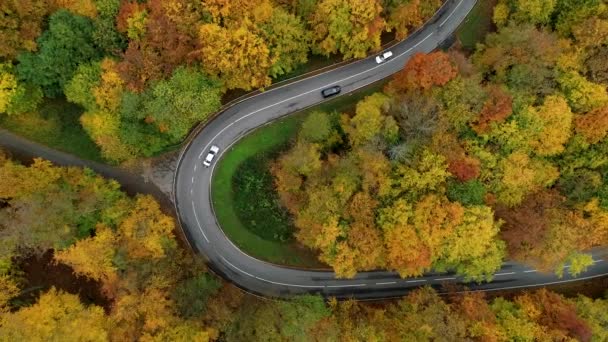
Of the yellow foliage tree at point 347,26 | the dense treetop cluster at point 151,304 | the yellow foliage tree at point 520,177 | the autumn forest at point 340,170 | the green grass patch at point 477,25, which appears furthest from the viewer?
the green grass patch at point 477,25

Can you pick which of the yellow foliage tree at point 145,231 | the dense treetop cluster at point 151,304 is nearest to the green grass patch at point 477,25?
the dense treetop cluster at point 151,304

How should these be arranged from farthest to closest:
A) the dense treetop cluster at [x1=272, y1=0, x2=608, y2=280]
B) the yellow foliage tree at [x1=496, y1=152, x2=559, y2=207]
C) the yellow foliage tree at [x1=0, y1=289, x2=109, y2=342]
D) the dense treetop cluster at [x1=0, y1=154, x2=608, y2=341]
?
1. the yellow foliage tree at [x1=496, y1=152, x2=559, y2=207]
2. the dense treetop cluster at [x1=272, y1=0, x2=608, y2=280]
3. the dense treetop cluster at [x1=0, y1=154, x2=608, y2=341]
4. the yellow foliage tree at [x1=0, y1=289, x2=109, y2=342]

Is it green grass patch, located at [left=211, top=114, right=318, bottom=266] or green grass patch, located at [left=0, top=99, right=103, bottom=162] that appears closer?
green grass patch, located at [left=0, top=99, right=103, bottom=162]

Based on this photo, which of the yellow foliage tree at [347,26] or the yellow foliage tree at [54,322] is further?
the yellow foliage tree at [347,26]

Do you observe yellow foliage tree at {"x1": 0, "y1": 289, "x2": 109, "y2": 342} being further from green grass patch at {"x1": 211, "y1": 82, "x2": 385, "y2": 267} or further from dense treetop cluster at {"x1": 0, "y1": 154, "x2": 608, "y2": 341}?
green grass patch at {"x1": 211, "y1": 82, "x2": 385, "y2": 267}

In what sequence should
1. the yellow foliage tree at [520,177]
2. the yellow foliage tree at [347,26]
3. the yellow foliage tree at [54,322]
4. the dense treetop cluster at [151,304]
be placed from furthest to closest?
the yellow foliage tree at [347,26], the yellow foliage tree at [520,177], the dense treetop cluster at [151,304], the yellow foliage tree at [54,322]

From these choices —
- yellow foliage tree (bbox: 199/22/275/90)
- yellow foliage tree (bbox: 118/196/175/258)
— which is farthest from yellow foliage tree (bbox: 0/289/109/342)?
yellow foliage tree (bbox: 199/22/275/90)

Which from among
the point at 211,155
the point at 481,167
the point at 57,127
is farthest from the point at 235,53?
the point at 481,167

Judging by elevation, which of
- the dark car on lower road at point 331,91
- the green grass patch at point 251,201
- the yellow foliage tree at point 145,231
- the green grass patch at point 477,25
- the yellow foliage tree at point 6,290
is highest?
the green grass patch at point 477,25

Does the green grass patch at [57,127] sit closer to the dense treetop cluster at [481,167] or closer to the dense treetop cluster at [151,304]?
the dense treetop cluster at [151,304]
